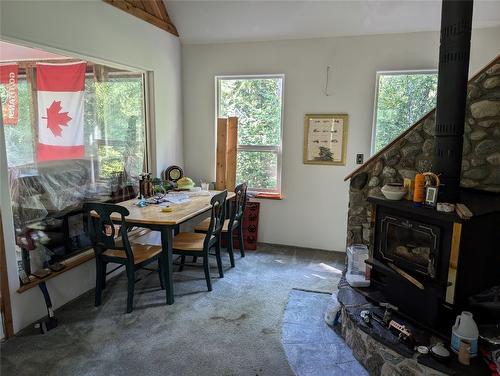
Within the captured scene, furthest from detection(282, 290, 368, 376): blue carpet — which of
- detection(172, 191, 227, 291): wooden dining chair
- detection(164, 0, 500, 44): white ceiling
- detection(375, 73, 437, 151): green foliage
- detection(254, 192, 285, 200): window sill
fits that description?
detection(164, 0, 500, 44): white ceiling

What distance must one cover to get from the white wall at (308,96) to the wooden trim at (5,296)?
8.22ft

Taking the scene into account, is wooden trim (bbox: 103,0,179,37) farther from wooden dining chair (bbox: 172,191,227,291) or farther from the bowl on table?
A: the bowl on table

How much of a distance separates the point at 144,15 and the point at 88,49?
3.01 feet

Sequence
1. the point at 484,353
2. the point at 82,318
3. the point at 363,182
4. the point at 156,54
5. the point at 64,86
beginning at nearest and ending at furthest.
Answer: the point at 484,353 → the point at 82,318 → the point at 363,182 → the point at 64,86 → the point at 156,54

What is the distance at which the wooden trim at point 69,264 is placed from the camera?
2.54 meters

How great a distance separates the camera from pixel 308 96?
406 centimetres

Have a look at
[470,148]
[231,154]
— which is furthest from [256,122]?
[470,148]

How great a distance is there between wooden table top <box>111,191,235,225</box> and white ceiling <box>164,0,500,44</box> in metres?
2.03

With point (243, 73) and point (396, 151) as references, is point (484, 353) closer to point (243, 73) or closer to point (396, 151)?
point (396, 151)

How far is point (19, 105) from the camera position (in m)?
2.82

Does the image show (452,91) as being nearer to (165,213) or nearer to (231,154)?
(165,213)

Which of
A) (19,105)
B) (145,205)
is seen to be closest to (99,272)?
(145,205)

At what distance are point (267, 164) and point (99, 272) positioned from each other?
Answer: 2.33 meters

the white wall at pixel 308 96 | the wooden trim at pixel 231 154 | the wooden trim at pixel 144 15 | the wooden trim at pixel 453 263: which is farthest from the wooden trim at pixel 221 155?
the wooden trim at pixel 453 263
